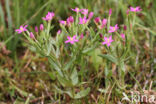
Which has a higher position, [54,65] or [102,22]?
[102,22]

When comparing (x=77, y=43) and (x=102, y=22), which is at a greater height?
(x=102, y=22)

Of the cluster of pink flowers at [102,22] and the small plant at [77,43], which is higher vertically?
the cluster of pink flowers at [102,22]

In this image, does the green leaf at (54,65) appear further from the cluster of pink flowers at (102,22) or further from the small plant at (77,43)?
the cluster of pink flowers at (102,22)

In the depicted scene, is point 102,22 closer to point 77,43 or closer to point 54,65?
point 77,43

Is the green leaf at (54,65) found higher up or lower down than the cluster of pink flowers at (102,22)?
lower down

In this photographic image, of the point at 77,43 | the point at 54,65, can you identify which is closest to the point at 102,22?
the point at 77,43

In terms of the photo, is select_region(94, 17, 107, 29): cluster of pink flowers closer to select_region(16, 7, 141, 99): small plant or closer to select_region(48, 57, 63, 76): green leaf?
select_region(16, 7, 141, 99): small plant

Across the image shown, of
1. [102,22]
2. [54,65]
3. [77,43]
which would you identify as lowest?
[54,65]

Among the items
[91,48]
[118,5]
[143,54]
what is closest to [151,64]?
[143,54]

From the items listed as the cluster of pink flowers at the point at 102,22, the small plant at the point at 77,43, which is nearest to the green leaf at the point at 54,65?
the small plant at the point at 77,43

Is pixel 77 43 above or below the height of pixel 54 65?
above

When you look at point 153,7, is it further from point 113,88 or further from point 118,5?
point 113,88
